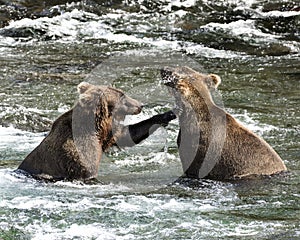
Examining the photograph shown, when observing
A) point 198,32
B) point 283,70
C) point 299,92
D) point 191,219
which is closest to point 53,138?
point 191,219

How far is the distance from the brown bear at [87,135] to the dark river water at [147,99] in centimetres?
21

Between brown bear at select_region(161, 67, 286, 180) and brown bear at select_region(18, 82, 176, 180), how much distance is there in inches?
8.7

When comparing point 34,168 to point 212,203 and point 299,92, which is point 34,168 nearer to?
point 212,203

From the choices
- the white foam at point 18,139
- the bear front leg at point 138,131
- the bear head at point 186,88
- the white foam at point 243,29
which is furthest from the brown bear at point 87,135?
the white foam at point 243,29

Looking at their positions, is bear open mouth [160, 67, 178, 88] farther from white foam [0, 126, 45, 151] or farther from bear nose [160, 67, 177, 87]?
white foam [0, 126, 45, 151]

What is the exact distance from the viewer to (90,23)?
61.0 ft

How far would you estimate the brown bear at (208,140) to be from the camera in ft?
23.5

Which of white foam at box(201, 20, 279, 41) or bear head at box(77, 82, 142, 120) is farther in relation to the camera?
white foam at box(201, 20, 279, 41)

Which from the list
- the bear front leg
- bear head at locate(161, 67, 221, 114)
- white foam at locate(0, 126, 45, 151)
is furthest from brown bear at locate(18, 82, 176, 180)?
white foam at locate(0, 126, 45, 151)

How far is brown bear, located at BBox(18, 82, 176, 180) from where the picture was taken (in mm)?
7086

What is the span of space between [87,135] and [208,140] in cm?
115

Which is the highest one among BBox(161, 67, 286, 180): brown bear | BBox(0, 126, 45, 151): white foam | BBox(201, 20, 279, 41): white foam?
BBox(161, 67, 286, 180): brown bear

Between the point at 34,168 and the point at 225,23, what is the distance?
1170cm

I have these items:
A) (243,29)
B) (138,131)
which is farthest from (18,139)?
(243,29)
